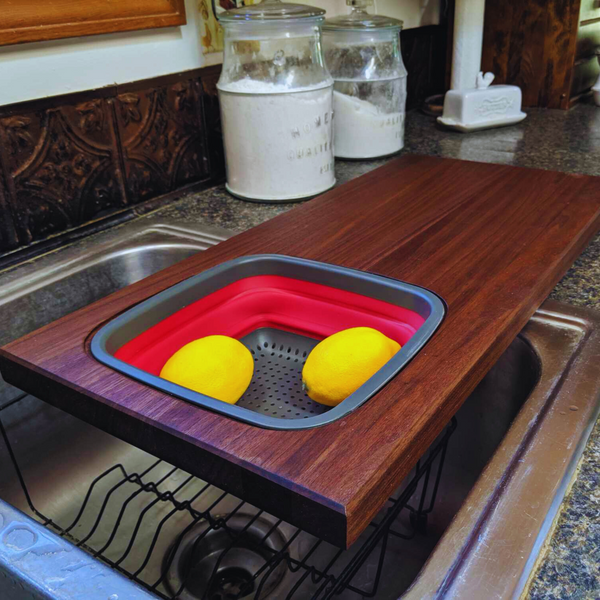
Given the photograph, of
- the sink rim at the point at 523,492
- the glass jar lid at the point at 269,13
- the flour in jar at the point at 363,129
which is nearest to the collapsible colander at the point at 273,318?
the sink rim at the point at 523,492

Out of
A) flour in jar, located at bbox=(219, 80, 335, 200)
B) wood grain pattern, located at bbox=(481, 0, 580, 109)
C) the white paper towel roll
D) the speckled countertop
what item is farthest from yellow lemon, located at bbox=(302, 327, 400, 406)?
wood grain pattern, located at bbox=(481, 0, 580, 109)

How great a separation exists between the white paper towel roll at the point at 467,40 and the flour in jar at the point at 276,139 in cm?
57

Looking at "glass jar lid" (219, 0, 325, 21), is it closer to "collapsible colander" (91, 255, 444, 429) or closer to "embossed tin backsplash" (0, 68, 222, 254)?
"embossed tin backsplash" (0, 68, 222, 254)

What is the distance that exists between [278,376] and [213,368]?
113mm

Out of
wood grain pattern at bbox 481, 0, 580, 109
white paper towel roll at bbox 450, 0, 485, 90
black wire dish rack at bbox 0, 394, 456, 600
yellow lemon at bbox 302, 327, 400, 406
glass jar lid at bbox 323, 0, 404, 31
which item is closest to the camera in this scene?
yellow lemon at bbox 302, 327, 400, 406

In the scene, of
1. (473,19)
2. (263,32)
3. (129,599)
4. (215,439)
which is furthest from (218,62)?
(129,599)

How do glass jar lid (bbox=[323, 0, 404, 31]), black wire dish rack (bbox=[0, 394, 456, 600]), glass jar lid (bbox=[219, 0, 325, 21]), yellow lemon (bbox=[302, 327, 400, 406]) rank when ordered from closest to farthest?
yellow lemon (bbox=[302, 327, 400, 406]), black wire dish rack (bbox=[0, 394, 456, 600]), glass jar lid (bbox=[219, 0, 325, 21]), glass jar lid (bbox=[323, 0, 404, 31])

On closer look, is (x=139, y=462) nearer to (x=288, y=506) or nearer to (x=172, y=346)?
(x=172, y=346)

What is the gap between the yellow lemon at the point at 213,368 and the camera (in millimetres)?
537

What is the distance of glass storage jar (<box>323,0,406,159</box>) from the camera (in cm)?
115

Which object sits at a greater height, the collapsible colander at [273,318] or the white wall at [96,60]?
the white wall at [96,60]

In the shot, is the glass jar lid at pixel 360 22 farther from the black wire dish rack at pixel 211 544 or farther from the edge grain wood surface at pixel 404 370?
the black wire dish rack at pixel 211 544

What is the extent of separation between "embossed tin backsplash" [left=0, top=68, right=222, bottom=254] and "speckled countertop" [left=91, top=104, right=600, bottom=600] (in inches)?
2.7

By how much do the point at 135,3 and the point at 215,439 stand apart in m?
0.73
